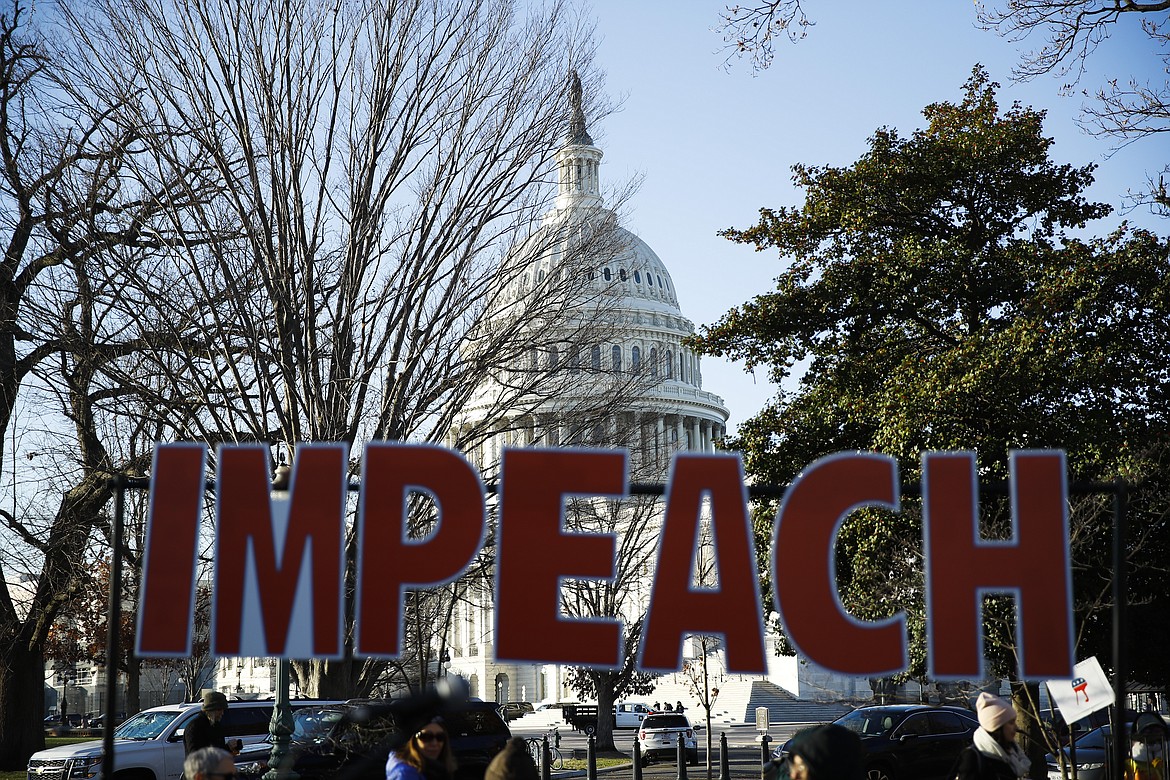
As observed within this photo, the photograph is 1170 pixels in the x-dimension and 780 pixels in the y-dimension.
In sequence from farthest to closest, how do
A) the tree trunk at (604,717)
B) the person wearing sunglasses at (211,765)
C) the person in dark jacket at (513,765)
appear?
the tree trunk at (604,717), the person wearing sunglasses at (211,765), the person in dark jacket at (513,765)

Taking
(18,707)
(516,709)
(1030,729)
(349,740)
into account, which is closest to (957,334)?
(1030,729)

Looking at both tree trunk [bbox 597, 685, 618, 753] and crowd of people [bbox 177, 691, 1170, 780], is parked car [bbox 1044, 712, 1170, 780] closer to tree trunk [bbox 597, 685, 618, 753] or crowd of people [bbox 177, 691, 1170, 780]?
crowd of people [bbox 177, 691, 1170, 780]

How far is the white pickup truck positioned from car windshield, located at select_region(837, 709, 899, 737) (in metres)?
8.67

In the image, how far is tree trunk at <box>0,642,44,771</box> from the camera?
2473 centimetres

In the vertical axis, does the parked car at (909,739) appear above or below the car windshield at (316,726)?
below

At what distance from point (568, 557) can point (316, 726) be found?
867 centimetres

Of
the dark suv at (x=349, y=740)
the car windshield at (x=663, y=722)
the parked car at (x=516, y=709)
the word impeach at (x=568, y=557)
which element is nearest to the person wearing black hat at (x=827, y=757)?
the word impeach at (x=568, y=557)

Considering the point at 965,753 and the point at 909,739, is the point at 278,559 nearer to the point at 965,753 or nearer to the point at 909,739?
the point at 965,753

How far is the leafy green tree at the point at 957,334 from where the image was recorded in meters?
19.5

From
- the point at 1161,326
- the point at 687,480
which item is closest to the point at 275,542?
the point at 687,480

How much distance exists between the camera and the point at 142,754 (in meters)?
17.5

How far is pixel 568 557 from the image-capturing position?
8805 millimetres

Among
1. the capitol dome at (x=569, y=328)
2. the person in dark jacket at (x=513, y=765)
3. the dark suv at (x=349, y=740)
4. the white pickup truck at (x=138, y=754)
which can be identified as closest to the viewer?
the person in dark jacket at (x=513, y=765)

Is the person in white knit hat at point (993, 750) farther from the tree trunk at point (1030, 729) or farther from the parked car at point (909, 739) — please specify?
the parked car at point (909, 739)
